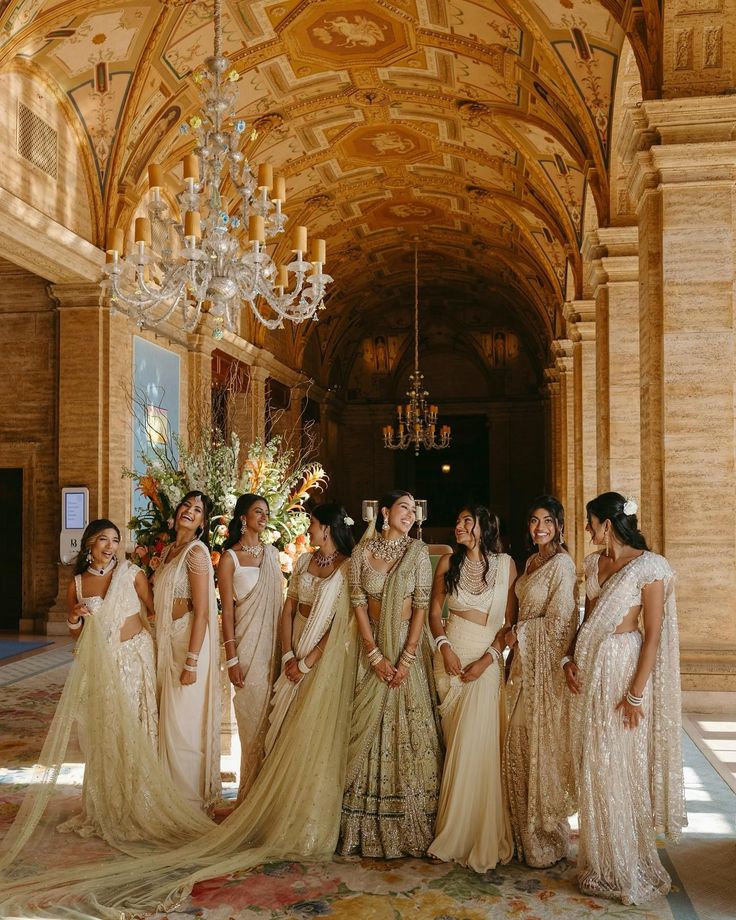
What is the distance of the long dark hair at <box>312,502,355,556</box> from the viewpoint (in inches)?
174

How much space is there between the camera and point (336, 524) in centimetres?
443

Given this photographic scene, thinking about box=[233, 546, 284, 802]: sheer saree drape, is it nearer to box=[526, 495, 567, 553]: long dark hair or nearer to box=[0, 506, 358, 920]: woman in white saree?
box=[0, 506, 358, 920]: woman in white saree

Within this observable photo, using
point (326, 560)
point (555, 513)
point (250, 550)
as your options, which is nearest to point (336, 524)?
point (326, 560)

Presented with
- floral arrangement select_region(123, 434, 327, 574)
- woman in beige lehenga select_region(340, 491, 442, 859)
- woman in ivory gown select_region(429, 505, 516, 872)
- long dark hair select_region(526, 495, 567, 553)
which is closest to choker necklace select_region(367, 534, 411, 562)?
woman in beige lehenga select_region(340, 491, 442, 859)

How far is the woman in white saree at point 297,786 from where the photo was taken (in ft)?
12.5

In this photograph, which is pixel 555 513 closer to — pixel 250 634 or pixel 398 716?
pixel 398 716

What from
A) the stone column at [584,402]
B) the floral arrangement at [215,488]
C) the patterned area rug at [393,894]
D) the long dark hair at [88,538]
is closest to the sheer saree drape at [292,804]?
the patterned area rug at [393,894]

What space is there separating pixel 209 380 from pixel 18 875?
38.2ft

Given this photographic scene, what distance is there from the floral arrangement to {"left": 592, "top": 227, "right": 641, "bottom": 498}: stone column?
519 cm

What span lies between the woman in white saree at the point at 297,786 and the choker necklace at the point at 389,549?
8.3 inches

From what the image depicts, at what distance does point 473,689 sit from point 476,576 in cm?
51

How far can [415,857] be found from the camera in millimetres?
4016

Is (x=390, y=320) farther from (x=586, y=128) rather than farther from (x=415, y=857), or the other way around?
(x=415, y=857)

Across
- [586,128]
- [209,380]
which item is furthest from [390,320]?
[586,128]
